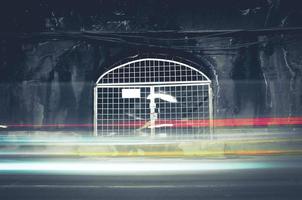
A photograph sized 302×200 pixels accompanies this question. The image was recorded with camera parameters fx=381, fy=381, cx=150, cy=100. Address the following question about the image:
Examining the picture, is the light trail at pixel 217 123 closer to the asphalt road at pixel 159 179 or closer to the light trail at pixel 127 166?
the asphalt road at pixel 159 179

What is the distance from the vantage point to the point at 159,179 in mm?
5492

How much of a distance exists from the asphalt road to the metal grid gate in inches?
224

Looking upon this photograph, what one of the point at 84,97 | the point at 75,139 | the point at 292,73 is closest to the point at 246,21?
the point at 292,73

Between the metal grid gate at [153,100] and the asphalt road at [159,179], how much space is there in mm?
5701

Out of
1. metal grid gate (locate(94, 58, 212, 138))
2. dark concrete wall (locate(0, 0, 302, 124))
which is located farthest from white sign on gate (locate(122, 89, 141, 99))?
dark concrete wall (locate(0, 0, 302, 124))

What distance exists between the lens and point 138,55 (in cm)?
1207

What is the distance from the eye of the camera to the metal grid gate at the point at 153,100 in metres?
11.8

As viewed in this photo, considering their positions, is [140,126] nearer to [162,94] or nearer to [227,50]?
[162,94]

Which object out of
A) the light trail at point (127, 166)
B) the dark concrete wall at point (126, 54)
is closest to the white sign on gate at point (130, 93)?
the dark concrete wall at point (126, 54)

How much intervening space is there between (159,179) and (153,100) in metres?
6.57

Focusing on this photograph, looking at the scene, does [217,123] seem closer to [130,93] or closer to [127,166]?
[130,93]

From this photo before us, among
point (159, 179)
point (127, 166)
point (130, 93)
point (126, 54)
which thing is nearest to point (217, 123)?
point (130, 93)

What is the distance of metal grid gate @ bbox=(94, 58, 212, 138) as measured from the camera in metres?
11.8

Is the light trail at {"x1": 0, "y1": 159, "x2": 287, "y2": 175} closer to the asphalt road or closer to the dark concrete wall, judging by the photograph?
the asphalt road
